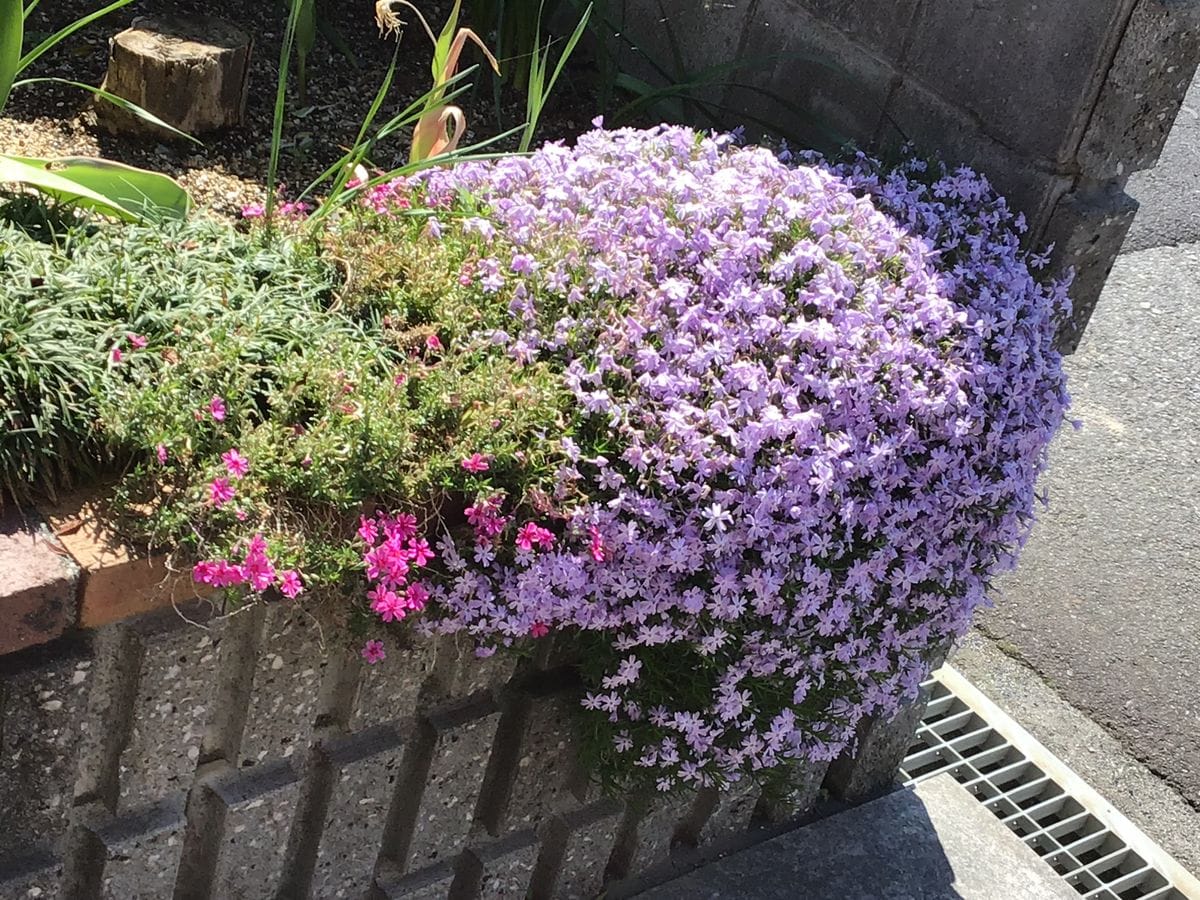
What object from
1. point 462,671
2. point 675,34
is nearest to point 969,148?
point 675,34

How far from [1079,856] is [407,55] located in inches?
100

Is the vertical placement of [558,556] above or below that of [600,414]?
below

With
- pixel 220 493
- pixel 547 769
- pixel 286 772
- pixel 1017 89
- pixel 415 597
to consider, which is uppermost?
pixel 1017 89

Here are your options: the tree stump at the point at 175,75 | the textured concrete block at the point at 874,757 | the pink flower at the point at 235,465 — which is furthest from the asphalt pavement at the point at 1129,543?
the pink flower at the point at 235,465

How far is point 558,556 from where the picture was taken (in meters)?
2.05

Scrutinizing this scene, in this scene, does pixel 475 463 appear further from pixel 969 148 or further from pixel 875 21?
pixel 875 21

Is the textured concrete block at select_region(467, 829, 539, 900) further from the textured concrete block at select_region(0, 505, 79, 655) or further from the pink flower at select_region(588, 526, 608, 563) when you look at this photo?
the textured concrete block at select_region(0, 505, 79, 655)

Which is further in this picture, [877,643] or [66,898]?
[877,643]

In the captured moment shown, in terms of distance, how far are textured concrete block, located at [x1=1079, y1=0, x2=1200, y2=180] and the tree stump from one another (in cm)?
178

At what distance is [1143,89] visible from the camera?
280cm

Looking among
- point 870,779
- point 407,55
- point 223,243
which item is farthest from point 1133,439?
point 223,243

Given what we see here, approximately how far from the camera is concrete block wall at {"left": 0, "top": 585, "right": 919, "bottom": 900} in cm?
195

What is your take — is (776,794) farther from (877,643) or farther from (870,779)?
(870,779)

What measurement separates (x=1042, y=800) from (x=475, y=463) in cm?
198
